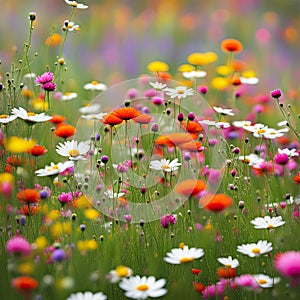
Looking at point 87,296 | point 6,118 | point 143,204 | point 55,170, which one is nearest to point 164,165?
point 143,204

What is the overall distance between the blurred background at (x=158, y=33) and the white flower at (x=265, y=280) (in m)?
1.78

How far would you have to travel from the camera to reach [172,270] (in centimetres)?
132

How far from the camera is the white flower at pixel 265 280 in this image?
1.18 meters

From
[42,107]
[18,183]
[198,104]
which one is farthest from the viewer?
[198,104]

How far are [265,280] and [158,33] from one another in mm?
2544

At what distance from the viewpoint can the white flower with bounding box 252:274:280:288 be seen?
46.5 inches

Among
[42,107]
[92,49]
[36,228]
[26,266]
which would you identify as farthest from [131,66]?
[26,266]

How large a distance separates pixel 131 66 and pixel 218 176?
1.76 meters

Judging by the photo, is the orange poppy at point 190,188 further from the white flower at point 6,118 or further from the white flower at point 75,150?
the white flower at point 6,118

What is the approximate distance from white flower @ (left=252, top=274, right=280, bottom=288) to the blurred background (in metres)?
1.78

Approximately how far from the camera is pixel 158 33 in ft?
11.8

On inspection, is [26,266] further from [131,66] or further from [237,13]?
Answer: [237,13]

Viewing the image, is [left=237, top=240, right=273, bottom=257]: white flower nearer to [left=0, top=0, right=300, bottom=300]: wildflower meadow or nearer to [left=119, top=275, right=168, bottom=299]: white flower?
[left=0, top=0, right=300, bottom=300]: wildflower meadow

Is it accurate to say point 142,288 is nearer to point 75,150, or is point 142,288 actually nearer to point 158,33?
point 75,150
